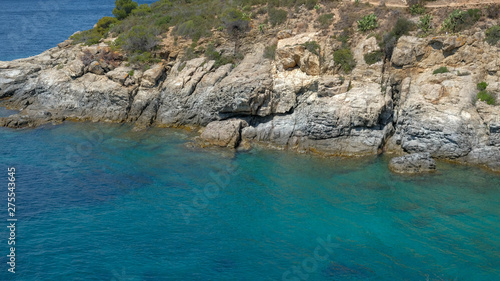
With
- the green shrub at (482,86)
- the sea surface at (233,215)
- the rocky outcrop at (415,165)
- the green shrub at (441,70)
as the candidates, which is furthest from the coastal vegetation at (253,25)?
the sea surface at (233,215)

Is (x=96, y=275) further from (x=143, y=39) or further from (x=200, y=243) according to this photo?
(x=143, y=39)

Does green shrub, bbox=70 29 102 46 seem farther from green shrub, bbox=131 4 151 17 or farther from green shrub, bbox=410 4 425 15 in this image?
green shrub, bbox=410 4 425 15

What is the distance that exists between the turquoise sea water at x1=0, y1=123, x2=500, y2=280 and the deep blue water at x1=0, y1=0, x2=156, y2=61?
36.6m

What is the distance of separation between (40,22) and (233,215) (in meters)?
80.3

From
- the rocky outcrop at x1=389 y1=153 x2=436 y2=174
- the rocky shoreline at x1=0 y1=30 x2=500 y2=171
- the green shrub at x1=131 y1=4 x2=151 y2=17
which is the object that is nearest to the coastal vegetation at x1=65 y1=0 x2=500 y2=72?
the green shrub at x1=131 y1=4 x2=151 y2=17

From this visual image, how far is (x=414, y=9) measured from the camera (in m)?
36.2

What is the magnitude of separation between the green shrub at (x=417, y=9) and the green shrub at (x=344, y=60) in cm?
716

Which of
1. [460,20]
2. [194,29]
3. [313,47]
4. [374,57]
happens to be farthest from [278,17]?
[460,20]

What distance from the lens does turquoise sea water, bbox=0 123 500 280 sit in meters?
19.8

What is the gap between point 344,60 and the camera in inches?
1369

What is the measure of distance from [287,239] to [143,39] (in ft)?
96.0

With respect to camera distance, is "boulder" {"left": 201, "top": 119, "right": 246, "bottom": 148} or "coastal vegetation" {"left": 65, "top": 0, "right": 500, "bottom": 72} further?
"coastal vegetation" {"left": 65, "top": 0, "right": 500, "bottom": 72}

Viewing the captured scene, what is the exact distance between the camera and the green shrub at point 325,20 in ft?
125

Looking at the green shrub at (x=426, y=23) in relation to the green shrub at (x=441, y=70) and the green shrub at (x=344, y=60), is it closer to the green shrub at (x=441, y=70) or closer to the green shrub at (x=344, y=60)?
the green shrub at (x=441, y=70)
